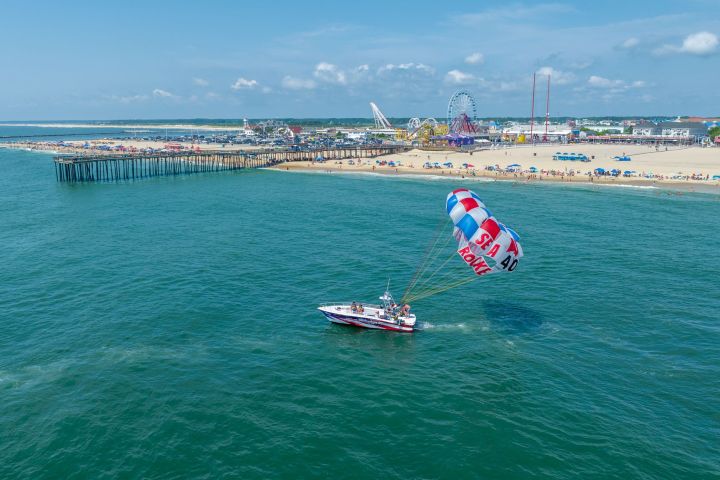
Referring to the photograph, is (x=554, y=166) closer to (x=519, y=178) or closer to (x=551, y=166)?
(x=551, y=166)

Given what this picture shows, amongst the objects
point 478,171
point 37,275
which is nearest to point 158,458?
point 37,275

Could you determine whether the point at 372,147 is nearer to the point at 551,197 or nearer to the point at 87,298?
the point at 551,197

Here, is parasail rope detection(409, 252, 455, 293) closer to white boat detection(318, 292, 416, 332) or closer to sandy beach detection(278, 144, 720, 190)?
white boat detection(318, 292, 416, 332)

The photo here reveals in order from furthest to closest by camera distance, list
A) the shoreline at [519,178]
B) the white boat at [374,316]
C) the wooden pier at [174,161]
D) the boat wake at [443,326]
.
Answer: the wooden pier at [174,161]
the shoreline at [519,178]
the boat wake at [443,326]
the white boat at [374,316]

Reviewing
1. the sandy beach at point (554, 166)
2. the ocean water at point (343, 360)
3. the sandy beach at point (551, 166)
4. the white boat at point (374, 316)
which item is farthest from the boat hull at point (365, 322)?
the sandy beach at point (554, 166)

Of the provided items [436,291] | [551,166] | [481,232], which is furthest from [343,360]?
[551,166]

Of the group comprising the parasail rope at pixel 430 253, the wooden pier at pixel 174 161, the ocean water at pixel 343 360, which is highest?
the wooden pier at pixel 174 161

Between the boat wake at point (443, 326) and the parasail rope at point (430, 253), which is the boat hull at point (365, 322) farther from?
the parasail rope at point (430, 253)
